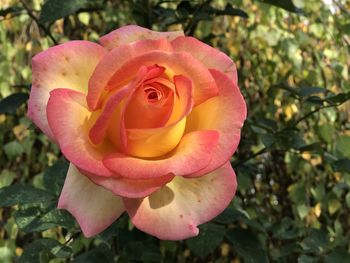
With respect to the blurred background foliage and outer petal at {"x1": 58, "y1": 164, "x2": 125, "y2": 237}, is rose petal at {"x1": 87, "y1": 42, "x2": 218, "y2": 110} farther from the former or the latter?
the blurred background foliage

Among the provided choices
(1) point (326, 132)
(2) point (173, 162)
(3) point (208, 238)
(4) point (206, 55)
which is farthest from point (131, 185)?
(1) point (326, 132)

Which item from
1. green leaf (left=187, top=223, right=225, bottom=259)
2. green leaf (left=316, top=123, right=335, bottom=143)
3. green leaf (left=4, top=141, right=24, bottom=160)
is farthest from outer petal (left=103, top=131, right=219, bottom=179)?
green leaf (left=4, top=141, right=24, bottom=160)

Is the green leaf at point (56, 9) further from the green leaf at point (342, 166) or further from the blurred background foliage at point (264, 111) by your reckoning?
the green leaf at point (342, 166)

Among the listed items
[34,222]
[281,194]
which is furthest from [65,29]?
[34,222]

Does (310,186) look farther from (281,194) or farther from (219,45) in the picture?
(219,45)

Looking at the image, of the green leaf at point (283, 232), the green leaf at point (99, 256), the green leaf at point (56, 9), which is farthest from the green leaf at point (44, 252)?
the green leaf at point (283, 232)
